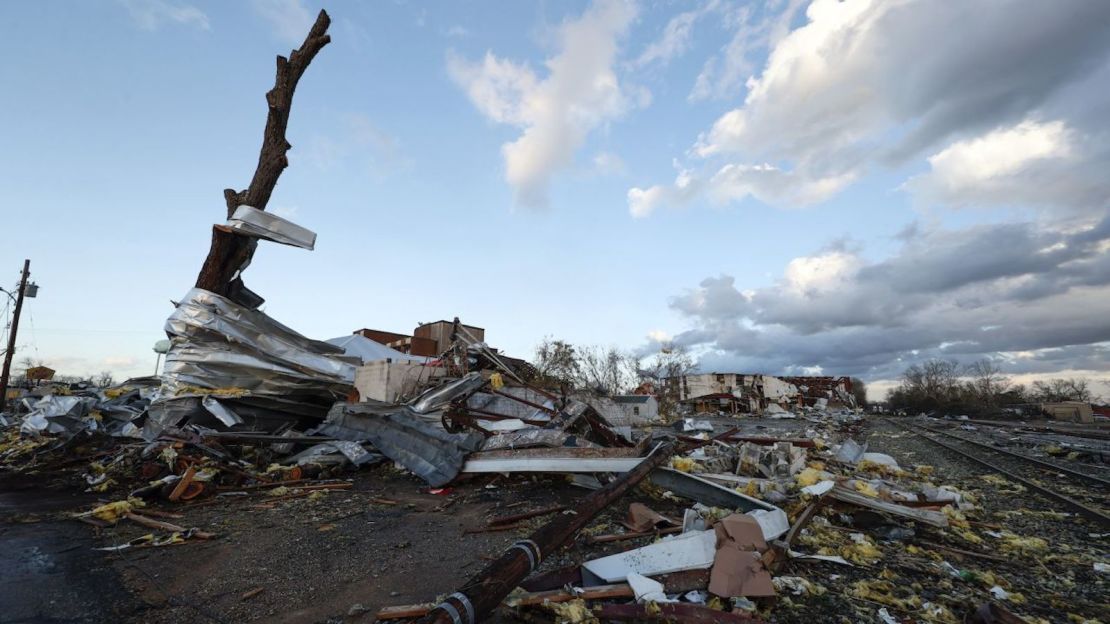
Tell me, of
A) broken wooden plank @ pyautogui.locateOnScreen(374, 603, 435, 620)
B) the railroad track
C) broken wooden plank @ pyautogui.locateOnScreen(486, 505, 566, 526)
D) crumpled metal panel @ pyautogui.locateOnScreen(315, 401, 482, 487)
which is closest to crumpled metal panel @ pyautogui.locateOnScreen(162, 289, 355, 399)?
crumpled metal panel @ pyautogui.locateOnScreen(315, 401, 482, 487)

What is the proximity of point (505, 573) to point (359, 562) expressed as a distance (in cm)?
184

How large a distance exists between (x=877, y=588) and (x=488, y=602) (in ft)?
8.80

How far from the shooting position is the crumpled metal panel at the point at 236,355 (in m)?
8.02

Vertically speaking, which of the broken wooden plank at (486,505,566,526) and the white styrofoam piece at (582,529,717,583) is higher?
the white styrofoam piece at (582,529,717,583)

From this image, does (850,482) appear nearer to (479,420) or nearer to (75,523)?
(479,420)

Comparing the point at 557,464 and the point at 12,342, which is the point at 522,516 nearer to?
the point at 557,464

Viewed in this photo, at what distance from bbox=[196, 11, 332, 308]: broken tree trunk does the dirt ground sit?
4631 mm

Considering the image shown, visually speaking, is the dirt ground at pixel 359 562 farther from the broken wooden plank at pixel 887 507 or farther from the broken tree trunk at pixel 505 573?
the broken tree trunk at pixel 505 573

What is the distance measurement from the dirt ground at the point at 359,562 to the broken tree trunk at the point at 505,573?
16.0 inches

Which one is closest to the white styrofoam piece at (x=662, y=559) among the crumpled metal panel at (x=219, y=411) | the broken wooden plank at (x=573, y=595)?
the broken wooden plank at (x=573, y=595)

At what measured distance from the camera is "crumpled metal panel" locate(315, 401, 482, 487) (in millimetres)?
5930

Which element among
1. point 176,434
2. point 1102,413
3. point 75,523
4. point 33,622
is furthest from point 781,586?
point 1102,413

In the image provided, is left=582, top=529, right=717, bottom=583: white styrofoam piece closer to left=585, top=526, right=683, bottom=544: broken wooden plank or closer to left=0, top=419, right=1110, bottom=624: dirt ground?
left=0, top=419, right=1110, bottom=624: dirt ground

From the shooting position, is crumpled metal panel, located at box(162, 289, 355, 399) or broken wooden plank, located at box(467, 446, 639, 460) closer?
broken wooden plank, located at box(467, 446, 639, 460)
